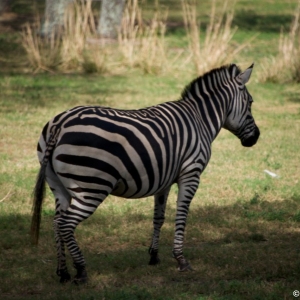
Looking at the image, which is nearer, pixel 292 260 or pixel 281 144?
pixel 292 260

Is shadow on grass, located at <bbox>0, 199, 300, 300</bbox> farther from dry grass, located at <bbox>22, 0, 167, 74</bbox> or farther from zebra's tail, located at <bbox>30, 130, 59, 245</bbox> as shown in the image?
dry grass, located at <bbox>22, 0, 167, 74</bbox>

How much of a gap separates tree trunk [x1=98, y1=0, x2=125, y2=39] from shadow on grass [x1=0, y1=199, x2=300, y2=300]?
1437cm

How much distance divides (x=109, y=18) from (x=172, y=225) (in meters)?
15.3

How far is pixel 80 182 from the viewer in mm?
6211

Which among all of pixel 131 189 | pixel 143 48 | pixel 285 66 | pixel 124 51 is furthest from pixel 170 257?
pixel 124 51

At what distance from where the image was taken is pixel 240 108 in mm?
7934

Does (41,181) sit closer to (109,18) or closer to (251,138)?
(251,138)

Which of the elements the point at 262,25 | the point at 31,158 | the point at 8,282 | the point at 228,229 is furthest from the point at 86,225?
the point at 262,25

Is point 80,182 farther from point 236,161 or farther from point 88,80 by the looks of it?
point 88,80

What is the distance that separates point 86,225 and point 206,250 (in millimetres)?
1622

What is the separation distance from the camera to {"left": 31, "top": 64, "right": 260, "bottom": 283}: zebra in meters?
6.23

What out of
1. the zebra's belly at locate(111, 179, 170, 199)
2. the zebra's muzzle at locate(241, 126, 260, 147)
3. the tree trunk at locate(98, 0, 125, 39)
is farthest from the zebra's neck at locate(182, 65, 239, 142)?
the tree trunk at locate(98, 0, 125, 39)

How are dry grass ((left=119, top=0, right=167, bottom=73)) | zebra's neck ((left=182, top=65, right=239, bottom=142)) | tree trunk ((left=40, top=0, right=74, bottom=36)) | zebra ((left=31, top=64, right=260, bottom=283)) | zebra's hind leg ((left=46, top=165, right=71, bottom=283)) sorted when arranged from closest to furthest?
zebra ((left=31, top=64, right=260, bottom=283)) → zebra's hind leg ((left=46, top=165, right=71, bottom=283)) → zebra's neck ((left=182, top=65, right=239, bottom=142)) → dry grass ((left=119, top=0, right=167, bottom=73)) → tree trunk ((left=40, top=0, right=74, bottom=36))

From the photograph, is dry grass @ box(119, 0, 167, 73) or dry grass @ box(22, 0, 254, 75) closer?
dry grass @ box(22, 0, 254, 75)
